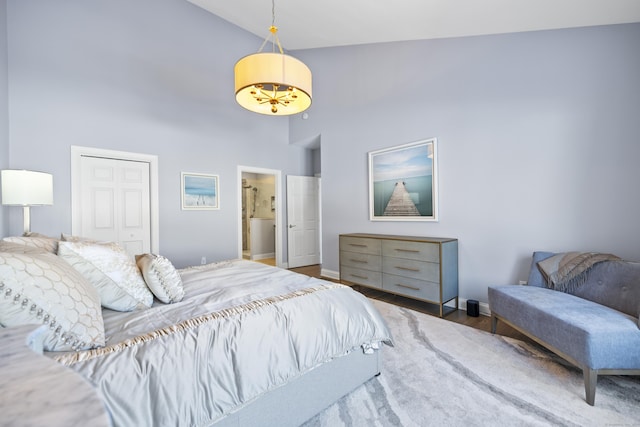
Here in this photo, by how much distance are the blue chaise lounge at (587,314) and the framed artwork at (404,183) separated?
4.27ft

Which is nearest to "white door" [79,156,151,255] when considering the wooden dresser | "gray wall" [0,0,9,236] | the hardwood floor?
"gray wall" [0,0,9,236]

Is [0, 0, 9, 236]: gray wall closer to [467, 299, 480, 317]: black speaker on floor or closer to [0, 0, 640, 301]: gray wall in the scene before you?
[0, 0, 640, 301]: gray wall

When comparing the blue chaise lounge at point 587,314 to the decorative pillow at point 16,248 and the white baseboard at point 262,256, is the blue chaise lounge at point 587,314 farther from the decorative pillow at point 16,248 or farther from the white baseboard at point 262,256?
the white baseboard at point 262,256

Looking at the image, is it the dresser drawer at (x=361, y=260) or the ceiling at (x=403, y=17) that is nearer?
the ceiling at (x=403, y=17)

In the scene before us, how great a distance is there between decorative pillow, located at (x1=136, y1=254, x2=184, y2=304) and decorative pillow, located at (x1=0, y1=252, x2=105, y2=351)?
45cm

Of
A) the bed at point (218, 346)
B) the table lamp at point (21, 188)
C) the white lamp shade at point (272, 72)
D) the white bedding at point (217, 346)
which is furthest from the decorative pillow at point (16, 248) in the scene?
the white lamp shade at point (272, 72)

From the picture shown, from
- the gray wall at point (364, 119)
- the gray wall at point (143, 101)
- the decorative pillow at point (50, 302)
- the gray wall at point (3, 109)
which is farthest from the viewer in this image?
the gray wall at point (143, 101)

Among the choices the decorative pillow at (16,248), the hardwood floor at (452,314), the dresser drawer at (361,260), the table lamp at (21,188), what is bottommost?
the hardwood floor at (452,314)

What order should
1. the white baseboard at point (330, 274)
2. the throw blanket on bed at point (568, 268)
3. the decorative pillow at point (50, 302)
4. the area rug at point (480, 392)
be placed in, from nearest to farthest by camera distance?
1. the decorative pillow at point (50, 302)
2. the area rug at point (480, 392)
3. the throw blanket on bed at point (568, 268)
4. the white baseboard at point (330, 274)

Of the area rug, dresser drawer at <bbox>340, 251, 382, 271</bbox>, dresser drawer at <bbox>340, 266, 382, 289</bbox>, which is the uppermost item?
dresser drawer at <bbox>340, 251, 382, 271</bbox>

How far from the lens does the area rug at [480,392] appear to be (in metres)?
1.54

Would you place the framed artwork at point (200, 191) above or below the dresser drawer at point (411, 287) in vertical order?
above

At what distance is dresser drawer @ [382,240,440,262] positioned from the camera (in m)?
3.02

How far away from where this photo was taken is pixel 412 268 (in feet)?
10.5
